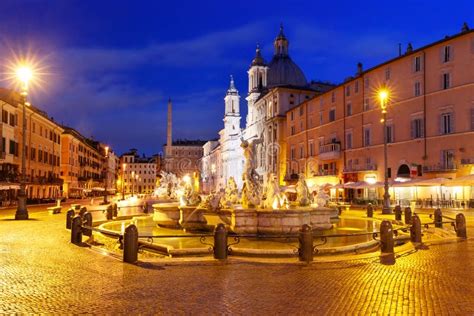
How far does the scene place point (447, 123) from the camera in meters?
40.3

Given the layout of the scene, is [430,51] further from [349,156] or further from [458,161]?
[349,156]

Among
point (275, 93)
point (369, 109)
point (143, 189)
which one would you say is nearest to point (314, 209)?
point (369, 109)

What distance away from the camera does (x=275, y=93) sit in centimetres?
7794

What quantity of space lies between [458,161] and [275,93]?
138ft

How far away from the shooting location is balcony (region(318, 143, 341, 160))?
56.6 meters

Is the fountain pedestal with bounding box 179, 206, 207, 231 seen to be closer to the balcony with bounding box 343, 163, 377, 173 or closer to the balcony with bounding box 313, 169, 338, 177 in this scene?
the balcony with bounding box 343, 163, 377, 173

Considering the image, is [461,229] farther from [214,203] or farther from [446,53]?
[446,53]

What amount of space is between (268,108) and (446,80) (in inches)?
1741

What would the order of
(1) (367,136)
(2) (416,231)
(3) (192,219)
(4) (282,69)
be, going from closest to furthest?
(2) (416,231) < (3) (192,219) < (1) (367,136) < (4) (282,69)

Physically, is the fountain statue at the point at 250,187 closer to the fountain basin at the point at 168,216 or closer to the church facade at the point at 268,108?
the fountain basin at the point at 168,216

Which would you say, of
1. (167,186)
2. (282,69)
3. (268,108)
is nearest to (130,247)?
(167,186)

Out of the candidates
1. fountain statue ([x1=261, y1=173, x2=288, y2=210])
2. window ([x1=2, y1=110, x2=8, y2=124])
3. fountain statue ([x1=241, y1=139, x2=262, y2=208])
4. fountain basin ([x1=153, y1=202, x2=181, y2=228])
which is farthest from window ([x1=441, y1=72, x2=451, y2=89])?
window ([x1=2, y1=110, x2=8, y2=124])

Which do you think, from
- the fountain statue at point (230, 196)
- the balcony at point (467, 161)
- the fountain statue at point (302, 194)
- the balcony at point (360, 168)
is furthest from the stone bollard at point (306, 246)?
the balcony at point (360, 168)

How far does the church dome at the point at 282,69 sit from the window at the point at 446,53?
52.6m
